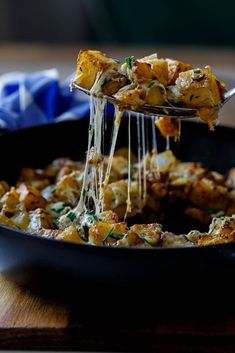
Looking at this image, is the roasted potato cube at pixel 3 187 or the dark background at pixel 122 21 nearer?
the roasted potato cube at pixel 3 187

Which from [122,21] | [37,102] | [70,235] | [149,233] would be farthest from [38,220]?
[122,21]

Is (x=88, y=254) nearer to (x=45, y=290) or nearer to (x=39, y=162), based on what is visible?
(x=45, y=290)

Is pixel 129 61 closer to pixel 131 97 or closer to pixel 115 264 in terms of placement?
pixel 131 97

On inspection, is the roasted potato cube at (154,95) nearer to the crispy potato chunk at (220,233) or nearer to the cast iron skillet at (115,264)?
the crispy potato chunk at (220,233)

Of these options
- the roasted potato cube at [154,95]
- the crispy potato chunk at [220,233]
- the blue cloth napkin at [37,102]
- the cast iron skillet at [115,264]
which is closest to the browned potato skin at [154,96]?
the roasted potato cube at [154,95]

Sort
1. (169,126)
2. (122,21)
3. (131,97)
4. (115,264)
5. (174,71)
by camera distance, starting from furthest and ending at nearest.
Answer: (122,21) < (169,126) < (174,71) < (131,97) < (115,264)

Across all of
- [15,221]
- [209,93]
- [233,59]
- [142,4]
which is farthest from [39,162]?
[142,4]
